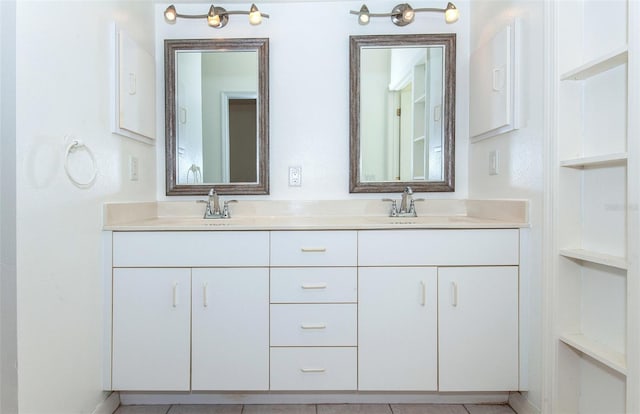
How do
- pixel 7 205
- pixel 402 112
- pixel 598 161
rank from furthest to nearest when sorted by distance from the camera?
1. pixel 402 112
2. pixel 598 161
3. pixel 7 205

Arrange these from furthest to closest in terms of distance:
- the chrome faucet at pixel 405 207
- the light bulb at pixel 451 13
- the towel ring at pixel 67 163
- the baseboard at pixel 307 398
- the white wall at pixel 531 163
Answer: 1. the chrome faucet at pixel 405 207
2. the light bulb at pixel 451 13
3. the baseboard at pixel 307 398
4. the white wall at pixel 531 163
5. the towel ring at pixel 67 163

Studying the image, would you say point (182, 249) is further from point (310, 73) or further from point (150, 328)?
point (310, 73)

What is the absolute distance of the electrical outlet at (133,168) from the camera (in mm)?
1789

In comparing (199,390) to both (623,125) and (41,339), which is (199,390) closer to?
(41,339)

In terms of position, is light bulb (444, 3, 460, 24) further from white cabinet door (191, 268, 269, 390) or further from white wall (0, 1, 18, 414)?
white wall (0, 1, 18, 414)

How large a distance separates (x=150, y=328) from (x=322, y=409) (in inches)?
31.7

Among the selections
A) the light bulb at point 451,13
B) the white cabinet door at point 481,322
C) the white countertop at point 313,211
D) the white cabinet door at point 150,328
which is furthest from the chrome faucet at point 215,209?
the light bulb at point 451,13

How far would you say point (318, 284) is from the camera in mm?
1579

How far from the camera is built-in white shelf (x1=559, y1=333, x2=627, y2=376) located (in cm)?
115

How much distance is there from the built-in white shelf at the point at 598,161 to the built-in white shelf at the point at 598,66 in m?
0.29

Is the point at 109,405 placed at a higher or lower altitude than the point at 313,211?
lower

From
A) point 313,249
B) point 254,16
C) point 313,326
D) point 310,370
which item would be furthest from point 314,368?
point 254,16

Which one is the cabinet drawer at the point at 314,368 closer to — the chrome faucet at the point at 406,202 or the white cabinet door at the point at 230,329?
the white cabinet door at the point at 230,329

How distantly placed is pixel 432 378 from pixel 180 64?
77.9 inches
